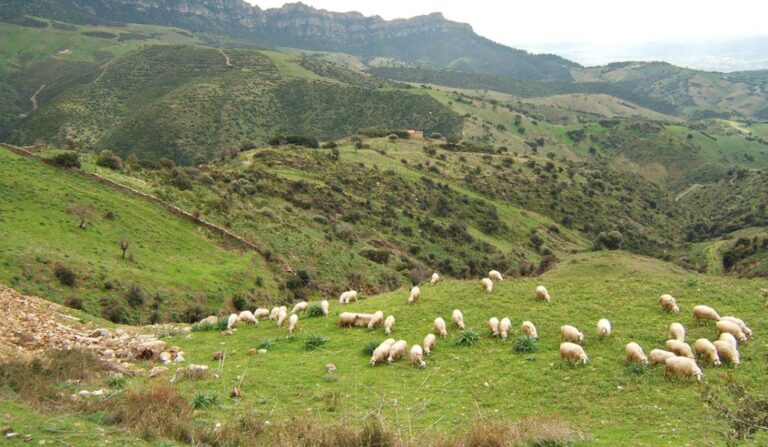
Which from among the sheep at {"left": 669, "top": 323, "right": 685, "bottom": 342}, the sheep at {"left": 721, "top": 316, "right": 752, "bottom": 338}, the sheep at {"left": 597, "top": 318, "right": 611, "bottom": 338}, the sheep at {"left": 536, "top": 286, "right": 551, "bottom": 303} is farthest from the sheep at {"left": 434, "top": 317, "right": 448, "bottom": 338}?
the sheep at {"left": 721, "top": 316, "right": 752, "bottom": 338}

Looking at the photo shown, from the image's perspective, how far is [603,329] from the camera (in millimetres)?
12703

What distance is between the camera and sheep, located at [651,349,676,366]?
10.8 m

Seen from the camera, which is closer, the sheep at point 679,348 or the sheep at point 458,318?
the sheep at point 679,348

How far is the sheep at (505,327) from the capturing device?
13516 mm

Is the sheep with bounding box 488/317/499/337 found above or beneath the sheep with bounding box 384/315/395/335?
above

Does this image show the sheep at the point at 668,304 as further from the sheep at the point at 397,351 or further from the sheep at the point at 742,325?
the sheep at the point at 397,351

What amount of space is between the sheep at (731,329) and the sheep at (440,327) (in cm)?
683

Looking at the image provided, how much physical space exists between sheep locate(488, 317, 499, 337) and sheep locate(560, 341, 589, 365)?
2201 millimetres

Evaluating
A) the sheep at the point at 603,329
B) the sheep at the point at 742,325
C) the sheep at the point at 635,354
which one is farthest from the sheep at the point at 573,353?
the sheep at the point at 742,325

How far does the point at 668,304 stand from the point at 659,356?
3759 mm

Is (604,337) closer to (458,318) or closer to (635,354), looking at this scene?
(635,354)

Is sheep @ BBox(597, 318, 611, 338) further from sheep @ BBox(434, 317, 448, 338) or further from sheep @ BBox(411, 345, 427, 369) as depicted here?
sheep @ BBox(411, 345, 427, 369)

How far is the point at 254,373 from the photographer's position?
13.0m

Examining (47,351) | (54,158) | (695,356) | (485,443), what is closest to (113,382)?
(47,351)
